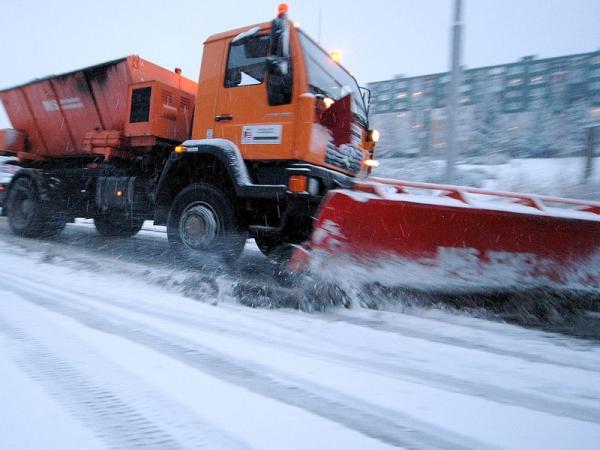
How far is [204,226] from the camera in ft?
13.6

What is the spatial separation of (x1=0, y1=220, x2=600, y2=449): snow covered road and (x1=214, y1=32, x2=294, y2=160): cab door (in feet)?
5.59

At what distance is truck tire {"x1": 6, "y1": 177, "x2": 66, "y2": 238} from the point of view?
616 cm

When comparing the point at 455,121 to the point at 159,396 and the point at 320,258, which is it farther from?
the point at 159,396

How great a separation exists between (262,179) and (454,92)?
3549 millimetres

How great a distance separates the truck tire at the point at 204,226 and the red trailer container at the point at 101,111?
3.68 ft

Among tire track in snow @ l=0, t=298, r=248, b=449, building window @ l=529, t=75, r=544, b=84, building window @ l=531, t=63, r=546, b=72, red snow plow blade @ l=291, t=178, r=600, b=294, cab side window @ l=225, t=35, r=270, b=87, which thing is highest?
building window @ l=531, t=63, r=546, b=72

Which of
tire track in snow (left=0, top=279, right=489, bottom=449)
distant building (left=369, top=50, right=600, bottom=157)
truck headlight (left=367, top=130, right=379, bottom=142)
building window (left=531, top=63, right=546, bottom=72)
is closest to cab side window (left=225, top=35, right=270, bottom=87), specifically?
truck headlight (left=367, top=130, right=379, bottom=142)

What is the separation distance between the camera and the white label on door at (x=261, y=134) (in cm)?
382

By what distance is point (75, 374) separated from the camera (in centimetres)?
161

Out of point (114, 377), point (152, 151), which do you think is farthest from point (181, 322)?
point (152, 151)

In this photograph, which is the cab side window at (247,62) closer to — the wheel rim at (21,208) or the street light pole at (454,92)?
the street light pole at (454,92)

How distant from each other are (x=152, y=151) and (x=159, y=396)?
4261 mm

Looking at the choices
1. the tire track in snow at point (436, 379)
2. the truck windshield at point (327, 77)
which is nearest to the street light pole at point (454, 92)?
the truck windshield at point (327, 77)

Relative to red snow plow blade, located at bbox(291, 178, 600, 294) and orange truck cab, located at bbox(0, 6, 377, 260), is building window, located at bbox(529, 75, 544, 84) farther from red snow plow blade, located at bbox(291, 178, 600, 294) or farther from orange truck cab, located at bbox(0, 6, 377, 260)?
red snow plow blade, located at bbox(291, 178, 600, 294)
